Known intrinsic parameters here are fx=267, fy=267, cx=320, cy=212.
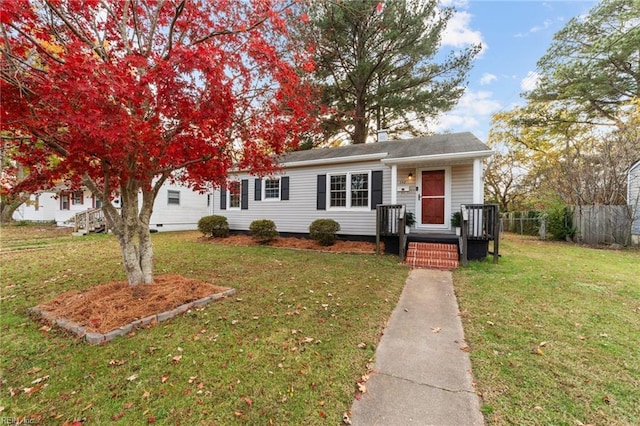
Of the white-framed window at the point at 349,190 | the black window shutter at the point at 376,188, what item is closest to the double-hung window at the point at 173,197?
the white-framed window at the point at 349,190

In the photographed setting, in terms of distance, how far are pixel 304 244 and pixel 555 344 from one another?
766 centimetres

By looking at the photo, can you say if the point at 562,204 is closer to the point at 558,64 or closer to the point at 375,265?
the point at 558,64

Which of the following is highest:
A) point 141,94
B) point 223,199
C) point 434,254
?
point 141,94

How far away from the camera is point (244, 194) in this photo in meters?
11.9

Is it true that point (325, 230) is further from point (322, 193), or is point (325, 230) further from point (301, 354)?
point (301, 354)

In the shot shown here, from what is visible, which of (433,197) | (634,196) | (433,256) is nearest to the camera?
(433,256)

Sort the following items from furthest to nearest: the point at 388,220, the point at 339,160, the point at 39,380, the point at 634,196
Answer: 1. the point at 634,196
2. the point at 339,160
3. the point at 388,220
4. the point at 39,380

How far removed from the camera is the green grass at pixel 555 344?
2.06 m

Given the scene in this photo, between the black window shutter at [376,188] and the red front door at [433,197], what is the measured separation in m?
1.43

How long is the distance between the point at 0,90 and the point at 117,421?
11.6 feet

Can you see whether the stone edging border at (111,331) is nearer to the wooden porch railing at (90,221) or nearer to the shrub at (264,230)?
the shrub at (264,230)

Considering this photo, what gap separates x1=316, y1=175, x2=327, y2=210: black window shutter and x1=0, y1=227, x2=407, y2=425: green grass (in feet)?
16.7

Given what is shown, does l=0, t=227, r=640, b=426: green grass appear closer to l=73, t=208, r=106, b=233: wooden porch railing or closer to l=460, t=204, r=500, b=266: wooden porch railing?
l=460, t=204, r=500, b=266: wooden porch railing

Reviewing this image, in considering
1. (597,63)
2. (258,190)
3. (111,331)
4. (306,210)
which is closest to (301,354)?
(111,331)
